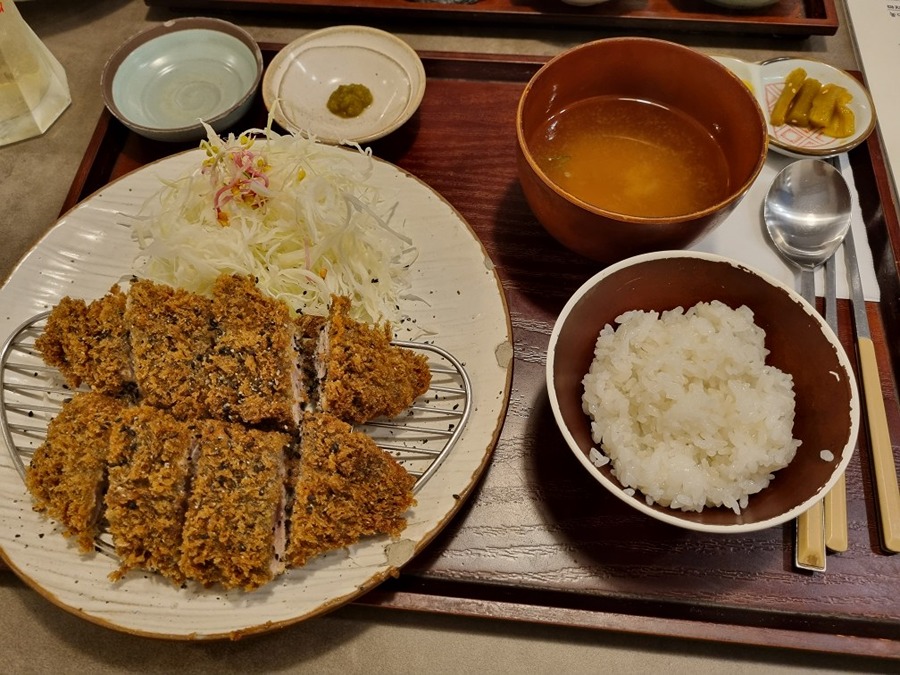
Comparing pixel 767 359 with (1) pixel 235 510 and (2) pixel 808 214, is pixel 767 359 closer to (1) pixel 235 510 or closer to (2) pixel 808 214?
(2) pixel 808 214

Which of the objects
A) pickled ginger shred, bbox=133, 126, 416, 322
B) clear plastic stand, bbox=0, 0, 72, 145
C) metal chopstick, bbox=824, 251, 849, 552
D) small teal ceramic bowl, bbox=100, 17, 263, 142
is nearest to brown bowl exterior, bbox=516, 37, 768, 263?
pickled ginger shred, bbox=133, 126, 416, 322

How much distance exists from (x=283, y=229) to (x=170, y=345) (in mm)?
607

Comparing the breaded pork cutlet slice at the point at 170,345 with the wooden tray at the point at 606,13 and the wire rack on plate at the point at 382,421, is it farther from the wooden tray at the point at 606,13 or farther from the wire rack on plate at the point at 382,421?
the wooden tray at the point at 606,13

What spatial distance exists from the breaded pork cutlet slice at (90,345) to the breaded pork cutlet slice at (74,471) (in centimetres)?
12

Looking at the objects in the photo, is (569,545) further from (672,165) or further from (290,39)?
(290,39)

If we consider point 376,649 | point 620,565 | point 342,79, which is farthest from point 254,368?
point 342,79

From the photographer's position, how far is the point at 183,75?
2.68 metres

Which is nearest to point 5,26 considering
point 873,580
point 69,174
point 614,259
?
point 69,174

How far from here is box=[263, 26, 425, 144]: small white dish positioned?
250 centimetres

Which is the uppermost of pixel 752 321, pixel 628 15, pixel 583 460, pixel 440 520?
pixel 628 15

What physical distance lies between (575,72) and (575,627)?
177 cm

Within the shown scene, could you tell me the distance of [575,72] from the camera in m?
2.09

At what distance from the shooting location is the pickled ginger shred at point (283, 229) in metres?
2.10

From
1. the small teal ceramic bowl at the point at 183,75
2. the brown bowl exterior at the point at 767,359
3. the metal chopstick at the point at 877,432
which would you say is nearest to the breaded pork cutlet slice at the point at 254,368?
the brown bowl exterior at the point at 767,359
